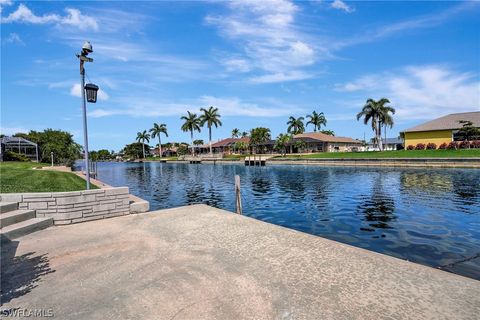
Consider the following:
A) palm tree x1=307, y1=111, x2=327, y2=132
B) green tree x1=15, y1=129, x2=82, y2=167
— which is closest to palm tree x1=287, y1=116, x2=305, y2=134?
palm tree x1=307, y1=111, x2=327, y2=132

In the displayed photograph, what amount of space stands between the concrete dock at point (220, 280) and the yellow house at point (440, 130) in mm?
61109

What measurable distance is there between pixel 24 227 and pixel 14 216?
584 millimetres

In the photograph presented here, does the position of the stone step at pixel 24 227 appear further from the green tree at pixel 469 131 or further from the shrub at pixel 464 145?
the shrub at pixel 464 145

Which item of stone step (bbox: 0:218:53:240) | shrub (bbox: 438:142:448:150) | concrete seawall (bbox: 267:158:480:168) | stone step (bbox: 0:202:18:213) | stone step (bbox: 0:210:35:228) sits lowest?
concrete seawall (bbox: 267:158:480:168)

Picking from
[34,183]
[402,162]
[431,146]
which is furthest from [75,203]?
[431,146]

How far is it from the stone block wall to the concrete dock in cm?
142

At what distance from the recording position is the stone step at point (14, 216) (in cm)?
720

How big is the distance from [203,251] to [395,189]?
2062 centimetres

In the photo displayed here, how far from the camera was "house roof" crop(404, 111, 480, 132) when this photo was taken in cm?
5400

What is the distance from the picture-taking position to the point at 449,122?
56.3m

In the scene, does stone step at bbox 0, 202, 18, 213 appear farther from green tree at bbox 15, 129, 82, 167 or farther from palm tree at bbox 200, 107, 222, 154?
palm tree at bbox 200, 107, 222, 154

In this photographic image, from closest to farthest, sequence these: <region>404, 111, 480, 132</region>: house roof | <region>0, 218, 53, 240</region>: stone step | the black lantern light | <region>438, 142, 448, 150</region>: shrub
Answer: <region>0, 218, 53, 240</region>: stone step < the black lantern light < <region>438, 142, 448, 150</region>: shrub < <region>404, 111, 480, 132</region>: house roof

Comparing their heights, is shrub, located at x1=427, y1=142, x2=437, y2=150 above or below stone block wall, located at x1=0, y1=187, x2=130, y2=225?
above

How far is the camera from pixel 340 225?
12.3m
